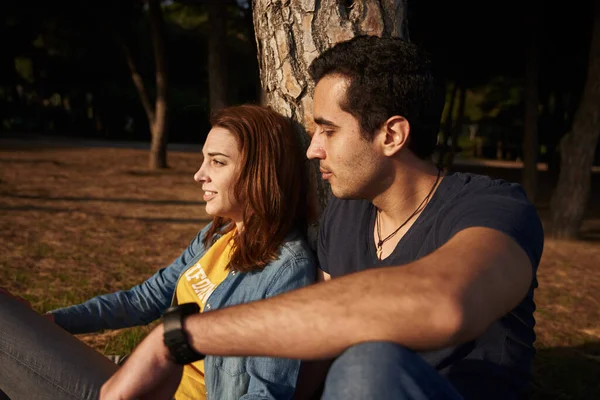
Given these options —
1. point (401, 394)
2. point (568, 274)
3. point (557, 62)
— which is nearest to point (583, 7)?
point (557, 62)

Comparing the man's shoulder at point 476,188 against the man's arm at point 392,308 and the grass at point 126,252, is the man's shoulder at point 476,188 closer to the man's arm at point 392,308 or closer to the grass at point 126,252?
the man's arm at point 392,308

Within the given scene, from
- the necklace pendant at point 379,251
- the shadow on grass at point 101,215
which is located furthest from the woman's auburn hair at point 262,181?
the shadow on grass at point 101,215

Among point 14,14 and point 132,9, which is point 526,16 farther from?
point 14,14

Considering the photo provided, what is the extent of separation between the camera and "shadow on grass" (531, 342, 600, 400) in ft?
13.6

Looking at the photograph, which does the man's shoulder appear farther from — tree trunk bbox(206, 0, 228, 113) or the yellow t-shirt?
tree trunk bbox(206, 0, 228, 113)

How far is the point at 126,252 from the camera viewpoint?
7391mm

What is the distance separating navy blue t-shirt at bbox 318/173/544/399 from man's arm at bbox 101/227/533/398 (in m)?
0.13

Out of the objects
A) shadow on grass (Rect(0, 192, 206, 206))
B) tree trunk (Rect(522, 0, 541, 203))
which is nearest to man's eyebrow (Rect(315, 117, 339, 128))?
shadow on grass (Rect(0, 192, 206, 206))

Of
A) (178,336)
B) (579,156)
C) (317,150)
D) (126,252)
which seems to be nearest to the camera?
(178,336)

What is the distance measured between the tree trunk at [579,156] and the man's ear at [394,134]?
289 inches

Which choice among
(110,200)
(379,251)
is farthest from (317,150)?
(110,200)

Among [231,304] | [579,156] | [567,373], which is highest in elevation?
[231,304]

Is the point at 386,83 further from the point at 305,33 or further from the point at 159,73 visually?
the point at 159,73

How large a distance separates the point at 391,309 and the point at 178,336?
1.83ft
